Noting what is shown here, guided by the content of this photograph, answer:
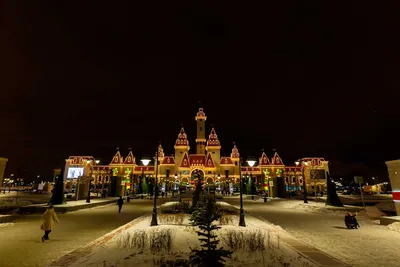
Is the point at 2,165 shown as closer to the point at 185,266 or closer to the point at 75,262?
the point at 75,262

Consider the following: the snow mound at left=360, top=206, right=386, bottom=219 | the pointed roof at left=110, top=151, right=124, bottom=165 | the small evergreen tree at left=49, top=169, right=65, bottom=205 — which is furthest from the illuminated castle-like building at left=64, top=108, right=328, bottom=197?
the snow mound at left=360, top=206, right=386, bottom=219

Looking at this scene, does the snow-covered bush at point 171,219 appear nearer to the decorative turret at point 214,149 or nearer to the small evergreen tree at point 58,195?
the small evergreen tree at point 58,195

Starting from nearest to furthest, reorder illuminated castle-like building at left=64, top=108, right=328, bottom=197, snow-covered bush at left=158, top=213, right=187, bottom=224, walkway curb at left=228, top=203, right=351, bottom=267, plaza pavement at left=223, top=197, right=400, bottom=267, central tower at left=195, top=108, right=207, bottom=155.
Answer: walkway curb at left=228, top=203, right=351, bottom=267 → plaza pavement at left=223, top=197, right=400, bottom=267 → snow-covered bush at left=158, top=213, right=187, bottom=224 → illuminated castle-like building at left=64, top=108, right=328, bottom=197 → central tower at left=195, top=108, right=207, bottom=155

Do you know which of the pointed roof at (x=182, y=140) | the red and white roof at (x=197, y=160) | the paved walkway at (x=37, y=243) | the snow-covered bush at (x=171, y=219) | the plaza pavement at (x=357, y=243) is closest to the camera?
the paved walkway at (x=37, y=243)

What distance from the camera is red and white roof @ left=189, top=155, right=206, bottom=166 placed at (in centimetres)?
8953

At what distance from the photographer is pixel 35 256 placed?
804 cm

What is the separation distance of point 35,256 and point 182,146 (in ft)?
283

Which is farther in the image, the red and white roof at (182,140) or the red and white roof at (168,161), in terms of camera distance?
the red and white roof at (182,140)

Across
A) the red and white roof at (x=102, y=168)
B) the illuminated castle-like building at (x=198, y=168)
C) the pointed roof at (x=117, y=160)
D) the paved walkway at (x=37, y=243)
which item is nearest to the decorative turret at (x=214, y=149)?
the illuminated castle-like building at (x=198, y=168)

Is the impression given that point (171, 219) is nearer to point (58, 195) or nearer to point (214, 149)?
point (58, 195)

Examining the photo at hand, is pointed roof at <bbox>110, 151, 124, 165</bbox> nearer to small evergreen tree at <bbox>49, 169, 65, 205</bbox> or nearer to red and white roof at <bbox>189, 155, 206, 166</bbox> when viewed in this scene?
red and white roof at <bbox>189, 155, 206, 166</bbox>

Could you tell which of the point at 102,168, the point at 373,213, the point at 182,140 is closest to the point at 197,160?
the point at 182,140

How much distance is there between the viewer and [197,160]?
90.8 m

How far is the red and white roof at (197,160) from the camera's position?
89.5 m
